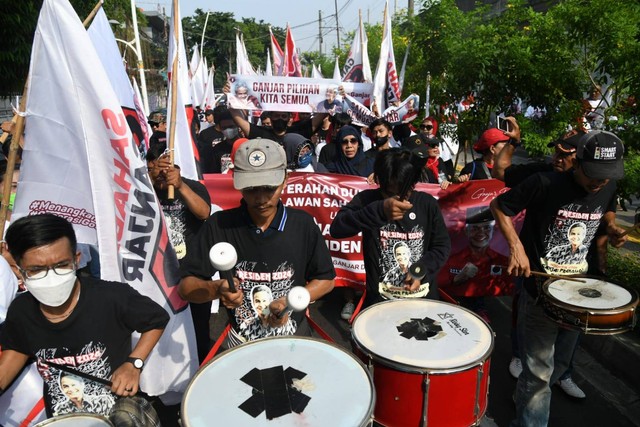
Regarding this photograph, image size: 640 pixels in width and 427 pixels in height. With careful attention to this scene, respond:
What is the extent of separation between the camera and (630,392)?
3732 millimetres

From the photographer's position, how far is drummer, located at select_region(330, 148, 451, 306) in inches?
124

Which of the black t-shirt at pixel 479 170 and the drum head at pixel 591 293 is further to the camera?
the black t-shirt at pixel 479 170

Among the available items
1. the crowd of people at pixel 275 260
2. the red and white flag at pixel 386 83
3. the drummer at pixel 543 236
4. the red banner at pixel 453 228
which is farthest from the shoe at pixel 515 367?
the red and white flag at pixel 386 83

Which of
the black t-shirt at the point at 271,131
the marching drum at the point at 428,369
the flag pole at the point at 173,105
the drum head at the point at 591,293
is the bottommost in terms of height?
the marching drum at the point at 428,369

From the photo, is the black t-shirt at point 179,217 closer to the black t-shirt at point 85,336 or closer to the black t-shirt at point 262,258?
the black t-shirt at point 262,258

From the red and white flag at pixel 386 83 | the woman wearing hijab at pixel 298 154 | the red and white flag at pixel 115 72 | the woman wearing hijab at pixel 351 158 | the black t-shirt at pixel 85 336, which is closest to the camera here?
the black t-shirt at pixel 85 336

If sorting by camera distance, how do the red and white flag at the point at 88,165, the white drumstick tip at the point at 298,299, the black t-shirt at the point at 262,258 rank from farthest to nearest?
the red and white flag at the point at 88,165, the black t-shirt at the point at 262,258, the white drumstick tip at the point at 298,299

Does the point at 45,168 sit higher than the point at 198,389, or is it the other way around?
the point at 45,168

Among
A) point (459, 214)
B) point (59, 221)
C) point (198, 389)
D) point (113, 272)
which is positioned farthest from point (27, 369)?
point (459, 214)

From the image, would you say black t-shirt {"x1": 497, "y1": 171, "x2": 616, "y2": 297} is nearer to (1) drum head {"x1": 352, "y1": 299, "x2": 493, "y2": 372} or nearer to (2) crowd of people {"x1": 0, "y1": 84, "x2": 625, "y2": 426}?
(2) crowd of people {"x1": 0, "y1": 84, "x2": 625, "y2": 426}

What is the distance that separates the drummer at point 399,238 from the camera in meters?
3.14

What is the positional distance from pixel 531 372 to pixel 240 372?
→ 74.6 inches

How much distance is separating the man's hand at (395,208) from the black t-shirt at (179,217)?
4.55ft

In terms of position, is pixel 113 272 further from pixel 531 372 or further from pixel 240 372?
pixel 531 372
